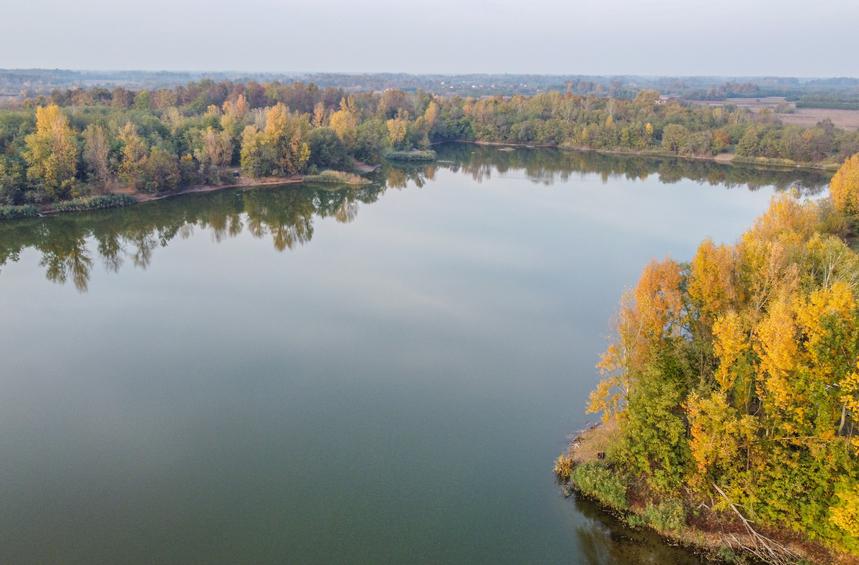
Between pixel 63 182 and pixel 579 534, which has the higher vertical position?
pixel 63 182

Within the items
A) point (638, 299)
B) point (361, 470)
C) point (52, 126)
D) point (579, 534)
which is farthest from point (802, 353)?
point (52, 126)

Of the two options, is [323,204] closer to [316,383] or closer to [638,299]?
[316,383]

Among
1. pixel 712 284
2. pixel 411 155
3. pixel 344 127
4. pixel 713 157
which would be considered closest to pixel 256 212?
pixel 344 127

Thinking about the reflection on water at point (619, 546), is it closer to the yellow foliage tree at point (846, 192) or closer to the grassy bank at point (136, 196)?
the yellow foliage tree at point (846, 192)

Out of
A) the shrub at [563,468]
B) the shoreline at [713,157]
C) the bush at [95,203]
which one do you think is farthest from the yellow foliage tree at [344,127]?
the shrub at [563,468]

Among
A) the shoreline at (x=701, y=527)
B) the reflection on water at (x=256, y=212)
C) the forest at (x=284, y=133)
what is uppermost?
the forest at (x=284, y=133)
